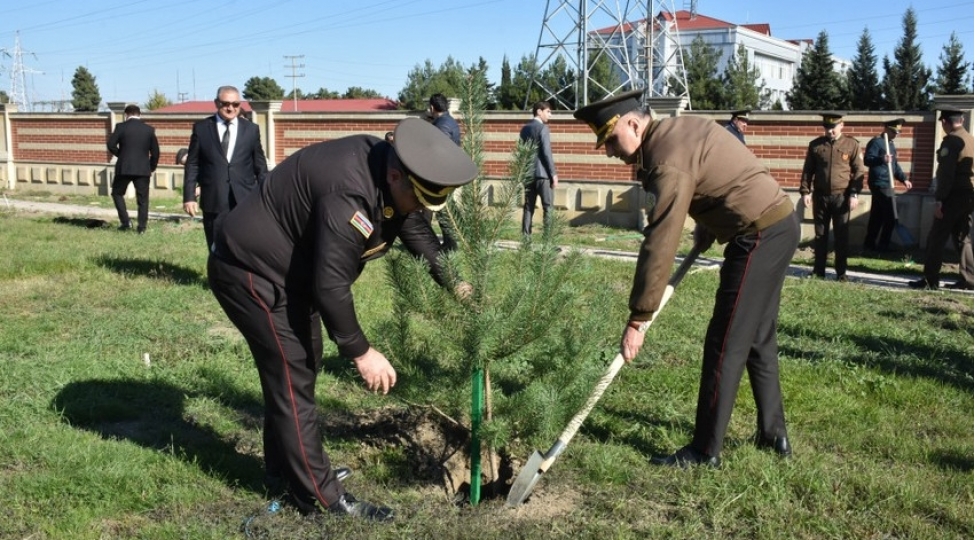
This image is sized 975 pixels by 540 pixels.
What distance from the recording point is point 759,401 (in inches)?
180

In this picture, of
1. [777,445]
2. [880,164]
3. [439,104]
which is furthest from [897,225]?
[777,445]

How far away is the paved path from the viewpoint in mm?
10301

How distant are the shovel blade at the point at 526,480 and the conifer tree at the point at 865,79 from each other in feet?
137

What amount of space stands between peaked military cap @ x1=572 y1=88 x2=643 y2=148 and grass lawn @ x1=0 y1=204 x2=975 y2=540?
778mm

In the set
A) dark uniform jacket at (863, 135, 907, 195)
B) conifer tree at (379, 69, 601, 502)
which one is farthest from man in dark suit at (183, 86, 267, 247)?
dark uniform jacket at (863, 135, 907, 195)

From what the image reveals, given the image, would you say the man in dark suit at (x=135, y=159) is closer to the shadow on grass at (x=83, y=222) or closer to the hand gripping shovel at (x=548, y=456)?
the shadow on grass at (x=83, y=222)

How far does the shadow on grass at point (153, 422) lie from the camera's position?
4492 mm

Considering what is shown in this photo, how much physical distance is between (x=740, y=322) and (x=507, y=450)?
1277mm

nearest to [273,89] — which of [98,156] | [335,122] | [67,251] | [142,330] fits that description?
[98,156]

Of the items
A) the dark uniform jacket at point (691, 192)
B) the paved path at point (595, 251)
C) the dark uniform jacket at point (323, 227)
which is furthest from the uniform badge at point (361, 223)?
the dark uniform jacket at point (691, 192)

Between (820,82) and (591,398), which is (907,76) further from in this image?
(591,398)

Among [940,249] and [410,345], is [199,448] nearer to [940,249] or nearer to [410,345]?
[410,345]

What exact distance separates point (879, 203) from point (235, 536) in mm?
11532

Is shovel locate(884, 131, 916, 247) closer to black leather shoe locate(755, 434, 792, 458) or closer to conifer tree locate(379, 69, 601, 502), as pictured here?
black leather shoe locate(755, 434, 792, 458)
